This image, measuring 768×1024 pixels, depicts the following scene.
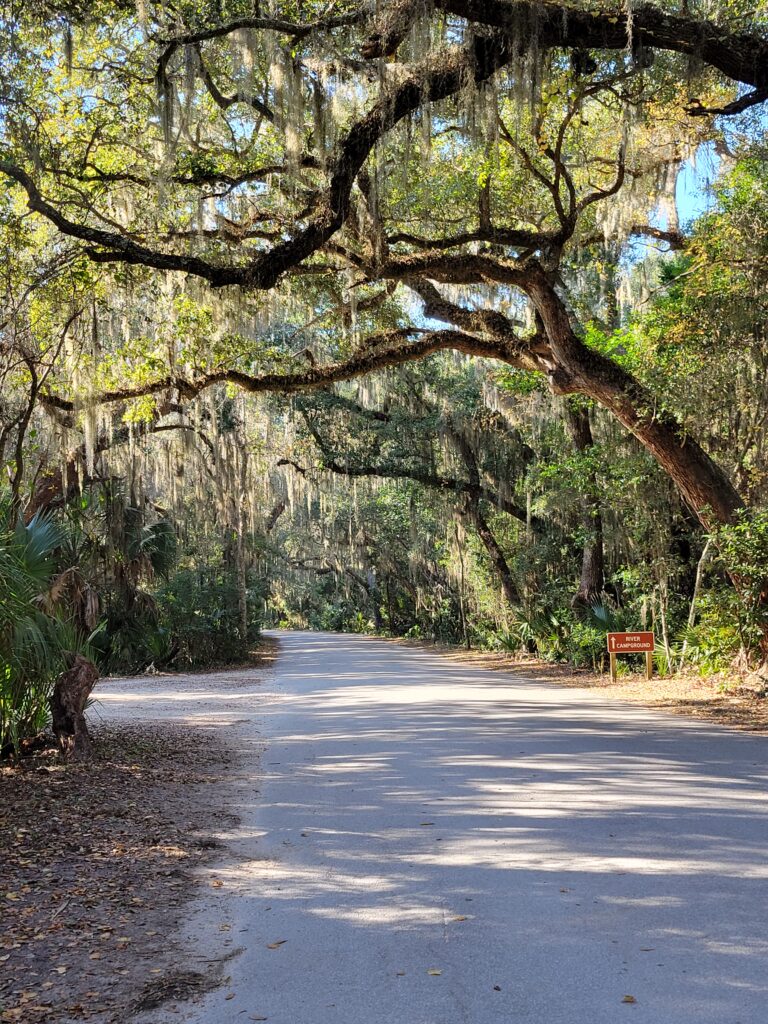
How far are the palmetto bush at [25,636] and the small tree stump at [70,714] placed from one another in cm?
10

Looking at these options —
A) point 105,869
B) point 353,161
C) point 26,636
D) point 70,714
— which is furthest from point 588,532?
point 105,869

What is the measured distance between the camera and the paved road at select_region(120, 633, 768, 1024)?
10.2ft

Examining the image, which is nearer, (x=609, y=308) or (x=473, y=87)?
(x=473, y=87)

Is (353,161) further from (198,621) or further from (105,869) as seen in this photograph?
(198,621)

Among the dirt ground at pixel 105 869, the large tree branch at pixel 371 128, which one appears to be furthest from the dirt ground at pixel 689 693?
the large tree branch at pixel 371 128

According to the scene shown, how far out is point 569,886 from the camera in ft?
14.0

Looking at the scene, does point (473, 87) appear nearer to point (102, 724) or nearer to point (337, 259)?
point (337, 259)

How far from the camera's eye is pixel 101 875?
4738 mm

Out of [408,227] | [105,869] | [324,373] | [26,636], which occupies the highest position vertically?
[408,227]

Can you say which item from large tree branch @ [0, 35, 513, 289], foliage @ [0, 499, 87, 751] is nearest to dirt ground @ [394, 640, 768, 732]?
large tree branch @ [0, 35, 513, 289]

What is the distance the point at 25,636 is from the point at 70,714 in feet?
3.44

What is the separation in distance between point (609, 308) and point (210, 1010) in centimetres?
1833

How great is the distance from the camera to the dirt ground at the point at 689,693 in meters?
10.5

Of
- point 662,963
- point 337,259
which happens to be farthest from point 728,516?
point 662,963
